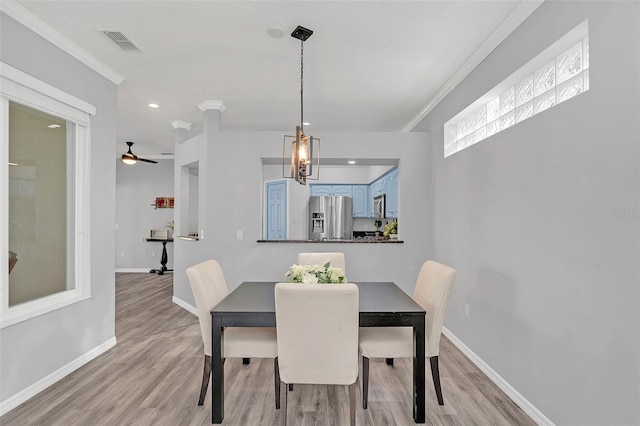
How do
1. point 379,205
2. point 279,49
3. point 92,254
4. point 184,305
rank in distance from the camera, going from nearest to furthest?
1. point 279,49
2. point 92,254
3. point 184,305
4. point 379,205

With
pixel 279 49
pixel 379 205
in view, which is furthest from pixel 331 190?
pixel 279 49

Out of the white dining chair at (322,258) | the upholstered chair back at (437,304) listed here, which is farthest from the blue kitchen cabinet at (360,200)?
the upholstered chair back at (437,304)

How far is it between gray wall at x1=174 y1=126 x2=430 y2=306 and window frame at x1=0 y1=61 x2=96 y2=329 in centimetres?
140

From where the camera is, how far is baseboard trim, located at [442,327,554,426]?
2.06 m

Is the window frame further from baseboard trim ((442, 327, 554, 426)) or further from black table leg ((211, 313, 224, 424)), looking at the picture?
baseboard trim ((442, 327, 554, 426))

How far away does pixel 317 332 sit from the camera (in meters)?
1.80

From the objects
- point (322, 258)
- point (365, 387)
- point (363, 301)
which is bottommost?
point (365, 387)

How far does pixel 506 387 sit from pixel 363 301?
1253mm

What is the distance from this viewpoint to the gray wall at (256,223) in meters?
4.18

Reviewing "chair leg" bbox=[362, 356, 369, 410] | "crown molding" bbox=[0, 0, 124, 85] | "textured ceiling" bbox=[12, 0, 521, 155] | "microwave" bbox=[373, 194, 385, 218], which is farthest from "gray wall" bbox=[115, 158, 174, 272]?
"chair leg" bbox=[362, 356, 369, 410]

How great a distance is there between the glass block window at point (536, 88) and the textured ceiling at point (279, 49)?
0.42 metres

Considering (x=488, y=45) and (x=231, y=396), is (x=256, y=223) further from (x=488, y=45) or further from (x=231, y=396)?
(x=488, y=45)

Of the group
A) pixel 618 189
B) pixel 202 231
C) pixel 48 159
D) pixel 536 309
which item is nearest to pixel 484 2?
pixel 618 189

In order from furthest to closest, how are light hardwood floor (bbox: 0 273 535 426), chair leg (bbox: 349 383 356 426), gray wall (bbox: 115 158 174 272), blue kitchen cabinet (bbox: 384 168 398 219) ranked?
gray wall (bbox: 115 158 174 272) < blue kitchen cabinet (bbox: 384 168 398 219) < light hardwood floor (bbox: 0 273 535 426) < chair leg (bbox: 349 383 356 426)
